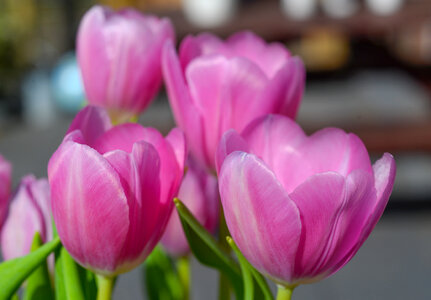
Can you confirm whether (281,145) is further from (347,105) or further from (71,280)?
(347,105)

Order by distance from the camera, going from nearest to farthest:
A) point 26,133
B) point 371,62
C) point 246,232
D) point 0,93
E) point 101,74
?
1. point 246,232
2. point 101,74
3. point 371,62
4. point 26,133
5. point 0,93

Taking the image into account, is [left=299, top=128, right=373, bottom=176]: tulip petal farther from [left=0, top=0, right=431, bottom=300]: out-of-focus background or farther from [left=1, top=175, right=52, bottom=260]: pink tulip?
[left=0, top=0, right=431, bottom=300]: out-of-focus background

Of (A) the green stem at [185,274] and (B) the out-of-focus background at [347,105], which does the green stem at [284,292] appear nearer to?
(A) the green stem at [185,274]

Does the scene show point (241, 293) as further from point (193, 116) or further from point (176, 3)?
point (176, 3)

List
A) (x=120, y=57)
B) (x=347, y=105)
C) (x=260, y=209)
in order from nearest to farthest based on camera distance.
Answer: (x=260, y=209)
(x=120, y=57)
(x=347, y=105)

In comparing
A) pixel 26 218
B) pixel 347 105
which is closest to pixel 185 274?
pixel 26 218

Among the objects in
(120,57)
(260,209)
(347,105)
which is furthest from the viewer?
(347,105)

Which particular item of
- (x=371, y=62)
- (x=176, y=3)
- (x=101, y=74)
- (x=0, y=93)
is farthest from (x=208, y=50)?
Answer: (x=176, y=3)

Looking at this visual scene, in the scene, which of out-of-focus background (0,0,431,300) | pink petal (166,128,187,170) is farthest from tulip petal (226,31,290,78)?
out-of-focus background (0,0,431,300)
